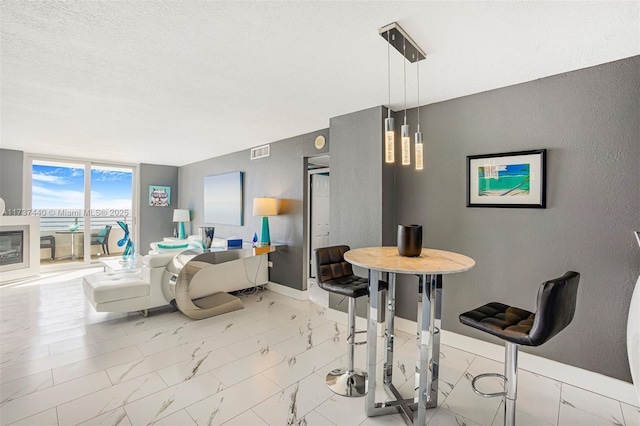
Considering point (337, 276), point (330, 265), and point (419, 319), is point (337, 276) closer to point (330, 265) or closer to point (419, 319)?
point (330, 265)

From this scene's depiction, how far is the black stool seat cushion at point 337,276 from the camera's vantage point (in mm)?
2062

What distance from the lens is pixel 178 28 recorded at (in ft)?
5.69

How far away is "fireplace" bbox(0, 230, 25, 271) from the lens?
15.9 ft

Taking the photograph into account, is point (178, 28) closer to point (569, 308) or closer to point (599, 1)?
point (599, 1)

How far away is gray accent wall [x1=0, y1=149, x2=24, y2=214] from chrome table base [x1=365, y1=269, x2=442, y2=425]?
6766 mm

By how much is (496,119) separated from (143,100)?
11.1 ft

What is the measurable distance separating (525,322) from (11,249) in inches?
289

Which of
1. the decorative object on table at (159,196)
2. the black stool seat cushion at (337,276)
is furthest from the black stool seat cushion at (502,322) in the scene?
the decorative object on table at (159,196)

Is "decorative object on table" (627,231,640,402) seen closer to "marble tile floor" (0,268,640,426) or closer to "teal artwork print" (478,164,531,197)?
"marble tile floor" (0,268,640,426)

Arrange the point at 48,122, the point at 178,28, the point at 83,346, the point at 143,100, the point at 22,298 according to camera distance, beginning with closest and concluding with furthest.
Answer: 1. the point at 178,28
2. the point at 83,346
3. the point at 143,100
4. the point at 48,122
5. the point at 22,298

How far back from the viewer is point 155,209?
6.81m

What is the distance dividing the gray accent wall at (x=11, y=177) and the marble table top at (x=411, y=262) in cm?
657

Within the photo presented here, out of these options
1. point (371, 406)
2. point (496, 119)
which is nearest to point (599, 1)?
point (496, 119)

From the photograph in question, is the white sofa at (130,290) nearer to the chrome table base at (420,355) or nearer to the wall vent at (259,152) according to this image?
the wall vent at (259,152)
